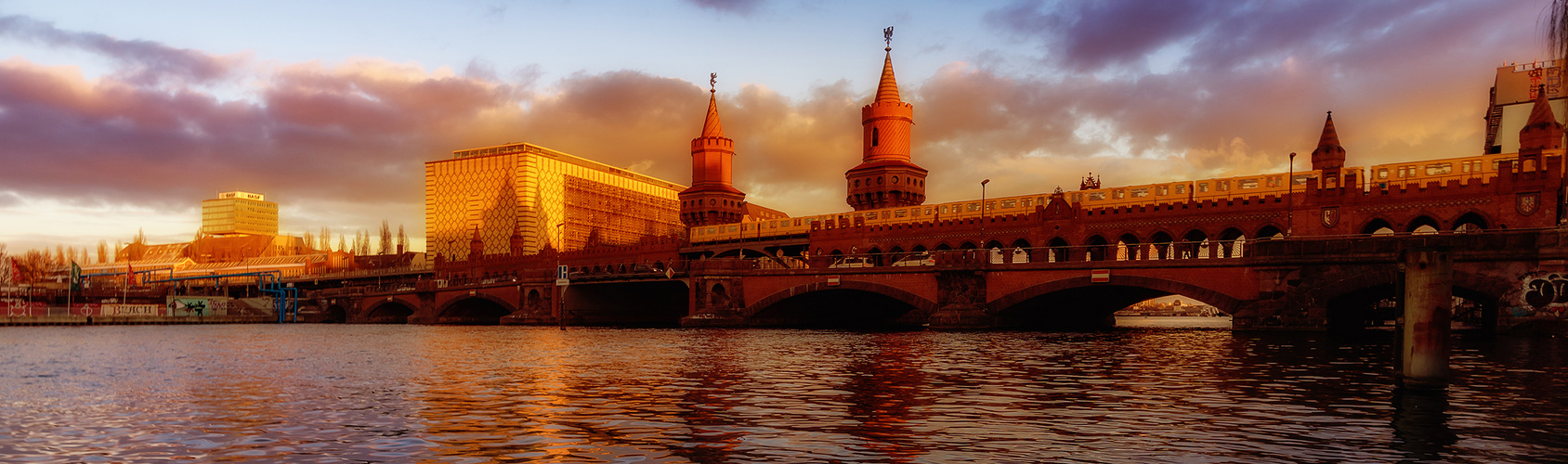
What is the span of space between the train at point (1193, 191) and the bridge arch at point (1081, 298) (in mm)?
7799

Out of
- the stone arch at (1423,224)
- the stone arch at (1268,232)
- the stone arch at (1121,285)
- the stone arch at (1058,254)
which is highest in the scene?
the stone arch at (1423,224)

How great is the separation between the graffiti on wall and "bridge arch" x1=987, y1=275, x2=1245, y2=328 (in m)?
11.0

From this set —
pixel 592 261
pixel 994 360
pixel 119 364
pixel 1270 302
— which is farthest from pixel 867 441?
pixel 592 261

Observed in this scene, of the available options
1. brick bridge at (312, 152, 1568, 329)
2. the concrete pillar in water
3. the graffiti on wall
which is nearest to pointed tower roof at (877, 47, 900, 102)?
brick bridge at (312, 152, 1568, 329)

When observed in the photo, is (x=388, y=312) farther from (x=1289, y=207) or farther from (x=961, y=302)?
(x=1289, y=207)

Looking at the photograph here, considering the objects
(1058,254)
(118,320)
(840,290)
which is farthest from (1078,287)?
(118,320)

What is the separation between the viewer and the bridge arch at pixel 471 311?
100 metres

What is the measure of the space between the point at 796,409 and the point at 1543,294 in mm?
40373

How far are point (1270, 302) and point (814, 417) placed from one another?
39803 mm

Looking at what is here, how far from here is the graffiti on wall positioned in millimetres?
42250

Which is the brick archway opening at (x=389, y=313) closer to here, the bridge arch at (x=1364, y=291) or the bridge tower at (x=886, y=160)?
the bridge tower at (x=886, y=160)

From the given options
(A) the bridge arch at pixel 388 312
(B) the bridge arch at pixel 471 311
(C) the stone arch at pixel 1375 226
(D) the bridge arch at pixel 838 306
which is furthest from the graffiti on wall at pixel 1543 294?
(A) the bridge arch at pixel 388 312

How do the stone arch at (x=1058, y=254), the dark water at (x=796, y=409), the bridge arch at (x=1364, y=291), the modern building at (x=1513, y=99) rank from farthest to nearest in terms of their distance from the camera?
the modern building at (x=1513, y=99), the stone arch at (x=1058, y=254), the bridge arch at (x=1364, y=291), the dark water at (x=796, y=409)

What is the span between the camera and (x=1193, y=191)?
68.8 meters
